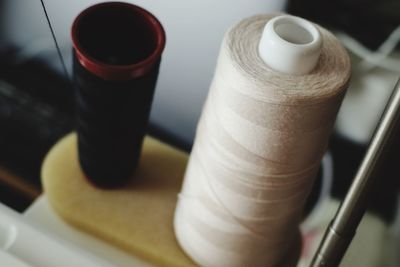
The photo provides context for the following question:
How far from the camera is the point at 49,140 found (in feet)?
2.38

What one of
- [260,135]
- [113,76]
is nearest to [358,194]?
[260,135]

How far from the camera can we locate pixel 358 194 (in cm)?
41

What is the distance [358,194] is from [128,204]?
0.87 feet

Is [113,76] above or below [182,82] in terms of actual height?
above

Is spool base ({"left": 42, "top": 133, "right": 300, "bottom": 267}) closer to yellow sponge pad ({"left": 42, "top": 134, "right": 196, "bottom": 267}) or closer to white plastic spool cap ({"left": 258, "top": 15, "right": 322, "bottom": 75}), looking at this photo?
yellow sponge pad ({"left": 42, "top": 134, "right": 196, "bottom": 267})

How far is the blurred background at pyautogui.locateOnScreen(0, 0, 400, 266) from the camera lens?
0.61 meters

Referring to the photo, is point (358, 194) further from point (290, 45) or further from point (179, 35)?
point (179, 35)

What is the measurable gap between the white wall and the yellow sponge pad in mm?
89

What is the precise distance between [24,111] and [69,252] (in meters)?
0.29

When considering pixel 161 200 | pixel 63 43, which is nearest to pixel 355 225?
pixel 161 200

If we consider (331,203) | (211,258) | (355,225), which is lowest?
(331,203)

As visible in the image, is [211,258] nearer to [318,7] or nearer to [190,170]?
[190,170]

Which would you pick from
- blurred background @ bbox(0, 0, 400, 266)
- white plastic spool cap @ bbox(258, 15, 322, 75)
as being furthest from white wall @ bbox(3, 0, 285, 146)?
white plastic spool cap @ bbox(258, 15, 322, 75)

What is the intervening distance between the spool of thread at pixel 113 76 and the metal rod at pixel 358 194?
0.63 ft
